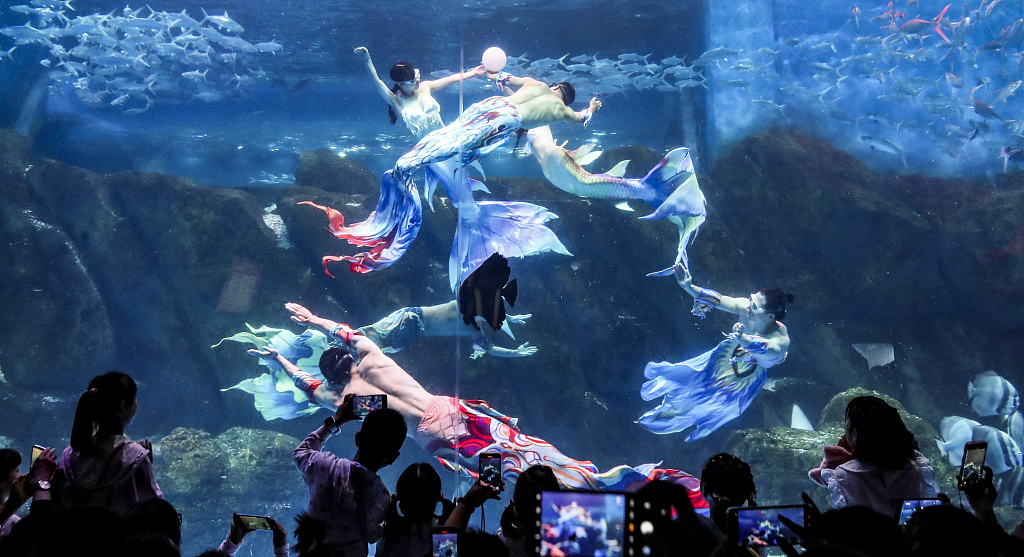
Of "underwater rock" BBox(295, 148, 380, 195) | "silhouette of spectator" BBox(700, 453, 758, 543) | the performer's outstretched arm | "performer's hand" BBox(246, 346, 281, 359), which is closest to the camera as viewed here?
"silhouette of spectator" BBox(700, 453, 758, 543)

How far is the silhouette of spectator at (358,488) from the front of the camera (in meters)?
2.06

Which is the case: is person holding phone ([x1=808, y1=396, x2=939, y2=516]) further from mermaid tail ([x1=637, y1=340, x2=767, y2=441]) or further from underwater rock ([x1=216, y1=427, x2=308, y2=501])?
underwater rock ([x1=216, y1=427, x2=308, y2=501])

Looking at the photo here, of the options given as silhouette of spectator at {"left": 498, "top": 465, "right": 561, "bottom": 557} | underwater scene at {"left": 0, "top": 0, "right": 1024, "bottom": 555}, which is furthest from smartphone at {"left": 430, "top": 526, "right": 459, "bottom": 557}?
underwater scene at {"left": 0, "top": 0, "right": 1024, "bottom": 555}

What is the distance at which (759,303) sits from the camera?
20.4 feet

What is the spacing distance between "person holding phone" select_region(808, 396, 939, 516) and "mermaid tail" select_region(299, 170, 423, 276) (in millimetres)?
4513

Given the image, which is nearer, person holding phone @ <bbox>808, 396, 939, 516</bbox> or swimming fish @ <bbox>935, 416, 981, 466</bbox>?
person holding phone @ <bbox>808, 396, 939, 516</bbox>

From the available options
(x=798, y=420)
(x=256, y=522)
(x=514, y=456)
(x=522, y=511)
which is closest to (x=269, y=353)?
(x=514, y=456)

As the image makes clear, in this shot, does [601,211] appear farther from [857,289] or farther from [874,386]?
[874,386]

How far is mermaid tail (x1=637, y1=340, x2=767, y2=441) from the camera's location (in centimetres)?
635

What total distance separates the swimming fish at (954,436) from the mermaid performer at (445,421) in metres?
4.78

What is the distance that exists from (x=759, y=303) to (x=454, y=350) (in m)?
4.14

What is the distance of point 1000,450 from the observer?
740 cm

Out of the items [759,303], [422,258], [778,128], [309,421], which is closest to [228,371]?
[309,421]

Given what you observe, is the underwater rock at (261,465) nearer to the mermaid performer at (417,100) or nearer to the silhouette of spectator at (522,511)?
the mermaid performer at (417,100)
